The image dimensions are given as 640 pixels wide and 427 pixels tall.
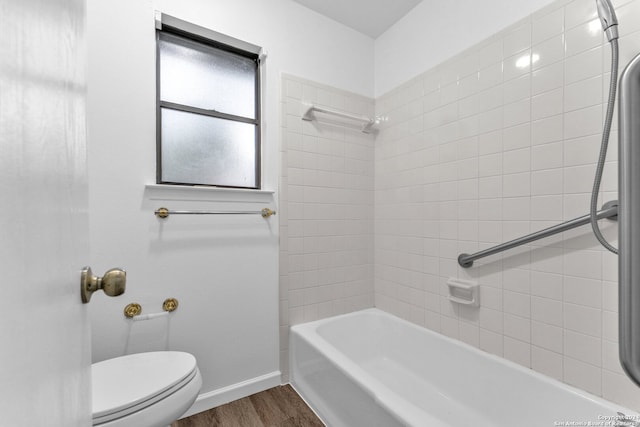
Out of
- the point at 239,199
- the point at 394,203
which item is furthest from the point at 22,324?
the point at 394,203

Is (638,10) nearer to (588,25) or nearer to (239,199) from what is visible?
(588,25)

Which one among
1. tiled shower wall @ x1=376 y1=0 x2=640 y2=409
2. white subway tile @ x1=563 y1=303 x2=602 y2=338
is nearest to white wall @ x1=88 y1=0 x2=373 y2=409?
tiled shower wall @ x1=376 y1=0 x2=640 y2=409

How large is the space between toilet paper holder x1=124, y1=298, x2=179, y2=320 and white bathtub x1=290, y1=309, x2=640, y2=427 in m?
0.71

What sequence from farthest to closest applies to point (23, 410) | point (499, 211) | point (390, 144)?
point (390, 144) < point (499, 211) < point (23, 410)

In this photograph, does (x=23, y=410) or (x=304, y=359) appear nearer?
(x=23, y=410)

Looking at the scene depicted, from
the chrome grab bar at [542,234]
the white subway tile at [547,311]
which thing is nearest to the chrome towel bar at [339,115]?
the chrome grab bar at [542,234]

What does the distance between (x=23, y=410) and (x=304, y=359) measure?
1.65 metres

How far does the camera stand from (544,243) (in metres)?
1.26

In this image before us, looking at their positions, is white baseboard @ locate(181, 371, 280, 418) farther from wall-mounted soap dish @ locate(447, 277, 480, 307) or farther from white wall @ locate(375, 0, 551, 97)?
white wall @ locate(375, 0, 551, 97)

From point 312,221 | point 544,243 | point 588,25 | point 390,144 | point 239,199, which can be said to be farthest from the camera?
point 390,144

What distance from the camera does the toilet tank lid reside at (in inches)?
38.9

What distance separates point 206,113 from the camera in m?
1.67

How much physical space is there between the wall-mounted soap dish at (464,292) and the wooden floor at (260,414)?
0.97 metres

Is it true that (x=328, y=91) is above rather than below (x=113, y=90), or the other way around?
above
